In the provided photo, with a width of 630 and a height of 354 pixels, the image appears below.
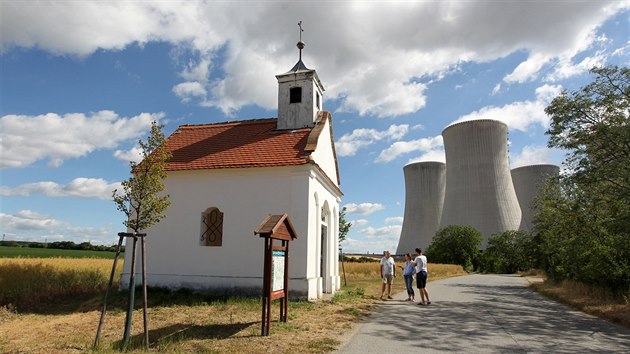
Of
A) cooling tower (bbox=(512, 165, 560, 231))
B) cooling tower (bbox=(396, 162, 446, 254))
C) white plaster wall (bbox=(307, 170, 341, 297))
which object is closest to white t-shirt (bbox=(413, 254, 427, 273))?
white plaster wall (bbox=(307, 170, 341, 297))

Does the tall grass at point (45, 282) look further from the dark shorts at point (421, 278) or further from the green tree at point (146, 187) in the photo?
the dark shorts at point (421, 278)

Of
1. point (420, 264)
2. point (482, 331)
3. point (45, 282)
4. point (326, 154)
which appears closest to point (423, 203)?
point (326, 154)

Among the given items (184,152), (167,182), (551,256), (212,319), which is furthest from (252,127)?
(551,256)

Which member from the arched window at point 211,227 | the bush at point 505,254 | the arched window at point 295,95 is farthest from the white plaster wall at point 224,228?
the bush at point 505,254

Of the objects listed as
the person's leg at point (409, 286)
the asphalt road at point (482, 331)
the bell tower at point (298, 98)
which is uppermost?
the bell tower at point (298, 98)

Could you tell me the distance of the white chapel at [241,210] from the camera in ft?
45.0

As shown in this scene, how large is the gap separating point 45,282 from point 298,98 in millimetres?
12667

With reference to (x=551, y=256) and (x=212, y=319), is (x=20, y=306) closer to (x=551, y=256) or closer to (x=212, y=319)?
(x=212, y=319)

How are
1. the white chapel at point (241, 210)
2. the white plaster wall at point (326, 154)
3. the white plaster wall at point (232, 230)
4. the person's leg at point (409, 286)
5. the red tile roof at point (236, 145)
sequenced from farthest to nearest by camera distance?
the white plaster wall at point (326, 154), the person's leg at point (409, 286), the red tile roof at point (236, 145), the white chapel at point (241, 210), the white plaster wall at point (232, 230)

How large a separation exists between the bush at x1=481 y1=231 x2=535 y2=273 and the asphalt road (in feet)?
124

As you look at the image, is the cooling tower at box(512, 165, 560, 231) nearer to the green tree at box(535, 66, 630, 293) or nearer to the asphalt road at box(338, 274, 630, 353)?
the green tree at box(535, 66, 630, 293)

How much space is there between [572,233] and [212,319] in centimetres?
1648

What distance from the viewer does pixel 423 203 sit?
198ft

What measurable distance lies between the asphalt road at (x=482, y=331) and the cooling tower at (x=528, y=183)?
48427 mm
